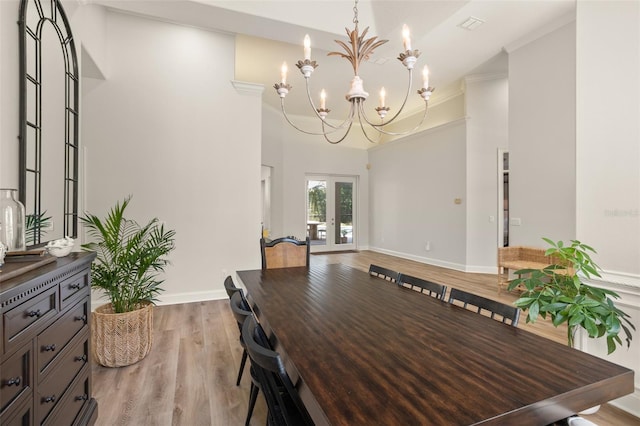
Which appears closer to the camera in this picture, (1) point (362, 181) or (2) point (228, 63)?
(2) point (228, 63)

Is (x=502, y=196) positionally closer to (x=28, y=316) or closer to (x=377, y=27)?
(x=377, y=27)

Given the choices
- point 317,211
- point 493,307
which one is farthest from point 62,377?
point 317,211

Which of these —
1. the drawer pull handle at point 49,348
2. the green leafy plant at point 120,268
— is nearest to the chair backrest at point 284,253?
the green leafy plant at point 120,268

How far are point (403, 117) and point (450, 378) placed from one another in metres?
7.63

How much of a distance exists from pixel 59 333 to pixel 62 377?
0.21 meters

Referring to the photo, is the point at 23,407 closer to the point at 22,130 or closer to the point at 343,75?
the point at 22,130

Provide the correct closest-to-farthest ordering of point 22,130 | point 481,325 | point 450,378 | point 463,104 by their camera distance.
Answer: point 450,378
point 481,325
point 22,130
point 463,104

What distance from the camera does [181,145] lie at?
12.8ft

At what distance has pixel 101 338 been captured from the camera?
2.32 meters

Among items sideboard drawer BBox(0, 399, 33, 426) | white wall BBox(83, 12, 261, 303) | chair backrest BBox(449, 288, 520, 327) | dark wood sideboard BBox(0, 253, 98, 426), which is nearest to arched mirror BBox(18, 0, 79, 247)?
dark wood sideboard BBox(0, 253, 98, 426)

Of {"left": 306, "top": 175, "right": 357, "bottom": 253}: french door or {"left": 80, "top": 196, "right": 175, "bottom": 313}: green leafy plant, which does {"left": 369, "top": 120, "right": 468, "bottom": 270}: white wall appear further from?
{"left": 80, "top": 196, "right": 175, "bottom": 313}: green leafy plant

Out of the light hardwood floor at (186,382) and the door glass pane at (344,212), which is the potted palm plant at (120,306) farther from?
the door glass pane at (344,212)

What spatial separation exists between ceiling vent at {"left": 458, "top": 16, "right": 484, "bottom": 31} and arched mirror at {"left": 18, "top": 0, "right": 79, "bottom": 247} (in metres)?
4.12

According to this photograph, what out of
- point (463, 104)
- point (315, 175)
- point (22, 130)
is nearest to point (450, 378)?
point (22, 130)
